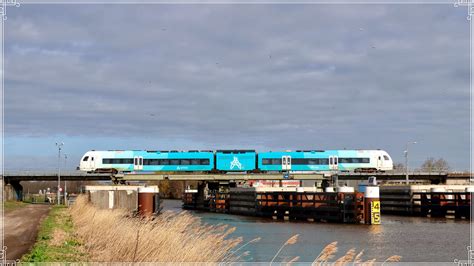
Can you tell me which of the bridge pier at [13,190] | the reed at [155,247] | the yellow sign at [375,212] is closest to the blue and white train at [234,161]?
the bridge pier at [13,190]

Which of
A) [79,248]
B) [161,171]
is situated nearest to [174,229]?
[79,248]

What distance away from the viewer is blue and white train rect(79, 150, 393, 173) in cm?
9000

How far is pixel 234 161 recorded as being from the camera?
93.2m

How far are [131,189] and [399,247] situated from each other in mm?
35845

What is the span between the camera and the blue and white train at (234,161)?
90000 mm

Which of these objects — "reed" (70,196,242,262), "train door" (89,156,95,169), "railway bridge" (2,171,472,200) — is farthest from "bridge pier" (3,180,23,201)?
"reed" (70,196,242,262)

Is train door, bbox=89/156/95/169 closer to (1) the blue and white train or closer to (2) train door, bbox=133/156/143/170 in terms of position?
(1) the blue and white train

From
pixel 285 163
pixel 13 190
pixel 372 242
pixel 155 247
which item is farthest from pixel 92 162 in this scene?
pixel 155 247

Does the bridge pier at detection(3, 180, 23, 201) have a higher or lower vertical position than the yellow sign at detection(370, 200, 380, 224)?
higher

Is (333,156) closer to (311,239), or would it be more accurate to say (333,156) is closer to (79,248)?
(311,239)

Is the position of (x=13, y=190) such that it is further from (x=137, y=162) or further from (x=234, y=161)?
(x=234, y=161)

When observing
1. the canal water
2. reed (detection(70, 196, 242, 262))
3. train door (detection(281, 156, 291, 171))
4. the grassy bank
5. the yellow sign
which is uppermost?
train door (detection(281, 156, 291, 171))

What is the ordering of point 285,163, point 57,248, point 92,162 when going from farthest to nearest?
point 285,163 < point 92,162 < point 57,248

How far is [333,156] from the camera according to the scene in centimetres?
9106
